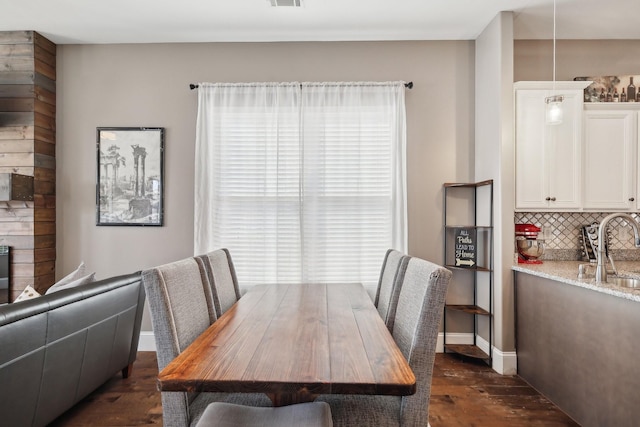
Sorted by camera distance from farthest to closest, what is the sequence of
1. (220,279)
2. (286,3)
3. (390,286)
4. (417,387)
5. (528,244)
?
(528,244), (286,3), (220,279), (390,286), (417,387)

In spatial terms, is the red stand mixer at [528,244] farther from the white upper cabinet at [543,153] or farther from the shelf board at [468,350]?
the shelf board at [468,350]

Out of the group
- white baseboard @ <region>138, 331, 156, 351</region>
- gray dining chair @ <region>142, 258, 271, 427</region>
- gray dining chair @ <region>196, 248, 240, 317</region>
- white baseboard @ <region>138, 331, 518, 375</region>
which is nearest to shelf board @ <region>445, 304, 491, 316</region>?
white baseboard @ <region>138, 331, 518, 375</region>

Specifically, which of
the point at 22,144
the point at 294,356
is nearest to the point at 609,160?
the point at 294,356

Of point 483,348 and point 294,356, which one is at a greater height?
point 294,356

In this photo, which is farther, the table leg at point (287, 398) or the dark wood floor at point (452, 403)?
the dark wood floor at point (452, 403)

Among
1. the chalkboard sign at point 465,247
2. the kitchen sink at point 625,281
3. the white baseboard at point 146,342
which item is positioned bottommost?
the white baseboard at point 146,342

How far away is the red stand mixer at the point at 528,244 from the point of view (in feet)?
9.14

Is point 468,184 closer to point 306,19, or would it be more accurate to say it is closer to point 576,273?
point 576,273

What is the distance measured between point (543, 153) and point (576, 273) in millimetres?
1028

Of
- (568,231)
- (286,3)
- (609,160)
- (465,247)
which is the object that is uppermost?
(286,3)

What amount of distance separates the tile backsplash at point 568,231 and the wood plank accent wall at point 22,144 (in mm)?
4310

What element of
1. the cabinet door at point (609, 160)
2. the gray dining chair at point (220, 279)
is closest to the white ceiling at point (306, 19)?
the cabinet door at point (609, 160)

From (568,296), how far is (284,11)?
114 inches

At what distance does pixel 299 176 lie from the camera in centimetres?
313
